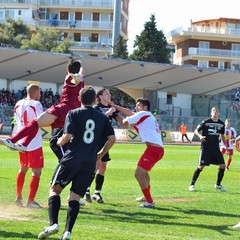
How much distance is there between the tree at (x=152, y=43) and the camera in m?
78.1

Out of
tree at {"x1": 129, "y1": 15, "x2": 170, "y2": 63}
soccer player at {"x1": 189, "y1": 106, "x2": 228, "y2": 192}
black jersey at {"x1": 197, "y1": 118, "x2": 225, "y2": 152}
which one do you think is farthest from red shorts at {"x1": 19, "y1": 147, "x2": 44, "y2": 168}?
tree at {"x1": 129, "y1": 15, "x2": 170, "y2": 63}

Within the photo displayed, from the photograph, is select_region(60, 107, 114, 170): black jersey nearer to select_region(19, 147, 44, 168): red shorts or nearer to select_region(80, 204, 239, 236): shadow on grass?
select_region(80, 204, 239, 236): shadow on grass

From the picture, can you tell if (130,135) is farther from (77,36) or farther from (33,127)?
(77,36)

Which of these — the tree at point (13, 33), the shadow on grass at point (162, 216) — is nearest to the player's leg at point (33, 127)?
the shadow on grass at point (162, 216)

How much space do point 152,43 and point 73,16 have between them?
19784 mm

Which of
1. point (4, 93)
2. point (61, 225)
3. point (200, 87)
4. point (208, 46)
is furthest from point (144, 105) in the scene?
point (208, 46)

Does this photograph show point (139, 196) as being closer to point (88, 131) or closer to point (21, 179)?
point (21, 179)

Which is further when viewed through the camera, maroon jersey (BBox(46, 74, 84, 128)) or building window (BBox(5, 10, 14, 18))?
building window (BBox(5, 10, 14, 18))

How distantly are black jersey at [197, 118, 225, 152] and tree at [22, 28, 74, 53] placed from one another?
6093 cm

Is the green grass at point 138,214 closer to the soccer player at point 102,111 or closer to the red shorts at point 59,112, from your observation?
the soccer player at point 102,111

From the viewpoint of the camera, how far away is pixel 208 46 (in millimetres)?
92188

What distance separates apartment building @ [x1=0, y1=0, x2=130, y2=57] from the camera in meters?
92.9

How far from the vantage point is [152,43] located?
78438 millimetres

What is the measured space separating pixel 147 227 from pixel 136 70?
4404 centimetres
